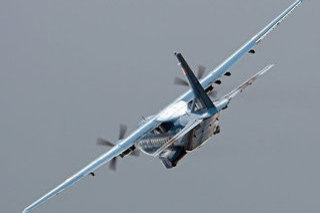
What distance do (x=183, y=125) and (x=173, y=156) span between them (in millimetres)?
4221

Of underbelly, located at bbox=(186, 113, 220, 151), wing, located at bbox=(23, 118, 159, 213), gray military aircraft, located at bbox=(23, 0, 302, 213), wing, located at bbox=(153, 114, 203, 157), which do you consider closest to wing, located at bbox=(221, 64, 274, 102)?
gray military aircraft, located at bbox=(23, 0, 302, 213)

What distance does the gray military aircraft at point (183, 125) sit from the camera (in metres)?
83.4

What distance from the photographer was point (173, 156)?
295 feet

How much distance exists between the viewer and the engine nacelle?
3511 inches

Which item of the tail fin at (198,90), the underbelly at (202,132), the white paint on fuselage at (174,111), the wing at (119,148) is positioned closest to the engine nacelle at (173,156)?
the underbelly at (202,132)

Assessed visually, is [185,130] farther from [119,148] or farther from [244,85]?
[119,148]

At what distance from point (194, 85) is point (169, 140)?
6.59 meters

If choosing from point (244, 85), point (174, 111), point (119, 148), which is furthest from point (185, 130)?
point (119, 148)

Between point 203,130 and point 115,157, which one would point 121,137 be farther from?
point 203,130

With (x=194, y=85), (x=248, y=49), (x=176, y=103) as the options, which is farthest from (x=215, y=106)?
(x=248, y=49)

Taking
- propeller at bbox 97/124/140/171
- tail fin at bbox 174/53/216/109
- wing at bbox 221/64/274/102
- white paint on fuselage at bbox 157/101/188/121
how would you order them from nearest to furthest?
wing at bbox 221/64/274/102, tail fin at bbox 174/53/216/109, white paint on fuselage at bbox 157/101/188/121, propeller at bbox 97/124/140/171

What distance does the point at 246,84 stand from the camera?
80.7 m

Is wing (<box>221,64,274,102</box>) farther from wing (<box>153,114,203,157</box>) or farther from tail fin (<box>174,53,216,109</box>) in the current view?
wing (<box>153,114,203,157</box>)

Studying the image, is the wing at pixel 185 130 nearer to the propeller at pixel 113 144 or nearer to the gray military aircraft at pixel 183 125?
the gray military aircraft at pixel 183 125
